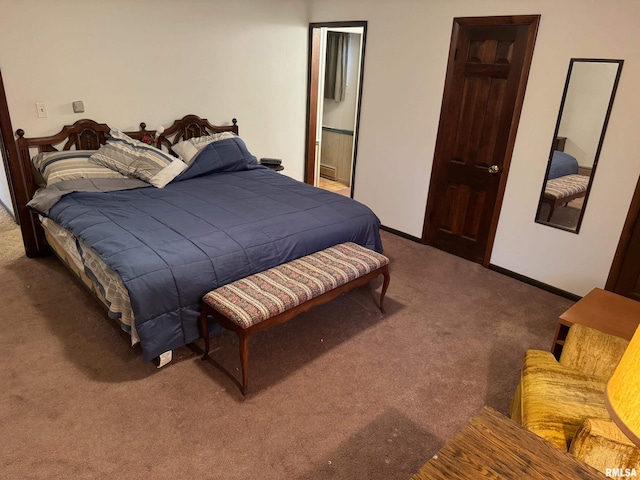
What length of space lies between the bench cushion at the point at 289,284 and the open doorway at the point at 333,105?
2518 mm

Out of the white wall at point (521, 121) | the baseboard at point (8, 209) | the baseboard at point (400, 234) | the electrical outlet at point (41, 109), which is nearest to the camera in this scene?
the white wall at point (521, 121)

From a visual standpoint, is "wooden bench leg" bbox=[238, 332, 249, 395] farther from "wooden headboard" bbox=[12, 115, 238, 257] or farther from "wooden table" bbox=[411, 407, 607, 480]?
"wooden headboard" bbox=[12, 115, 238, 257]

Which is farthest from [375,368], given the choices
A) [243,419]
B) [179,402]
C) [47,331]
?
[47,331]

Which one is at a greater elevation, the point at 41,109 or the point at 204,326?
the point at 41,109

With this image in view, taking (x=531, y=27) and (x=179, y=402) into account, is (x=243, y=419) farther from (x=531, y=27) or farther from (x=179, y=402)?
(x=531, y=27)

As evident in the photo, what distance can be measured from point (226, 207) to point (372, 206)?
2.01 meters

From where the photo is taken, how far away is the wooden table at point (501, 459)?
1.10 metres

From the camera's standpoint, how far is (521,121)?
11.4 ft

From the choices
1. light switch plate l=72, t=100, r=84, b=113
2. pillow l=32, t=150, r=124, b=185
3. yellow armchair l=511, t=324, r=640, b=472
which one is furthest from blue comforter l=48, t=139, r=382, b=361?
yellow armchair l=511, t=324, r=640, b=472

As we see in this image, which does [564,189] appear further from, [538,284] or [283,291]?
[283,291]

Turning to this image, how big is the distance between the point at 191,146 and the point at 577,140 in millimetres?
3154

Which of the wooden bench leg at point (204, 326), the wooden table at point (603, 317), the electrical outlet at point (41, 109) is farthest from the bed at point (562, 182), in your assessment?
the electrical outlet at point (41, 109)

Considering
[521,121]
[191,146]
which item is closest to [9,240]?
[191,146]

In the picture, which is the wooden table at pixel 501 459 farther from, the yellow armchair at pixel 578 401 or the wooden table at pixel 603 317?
the wooden table at pixel 603 317
